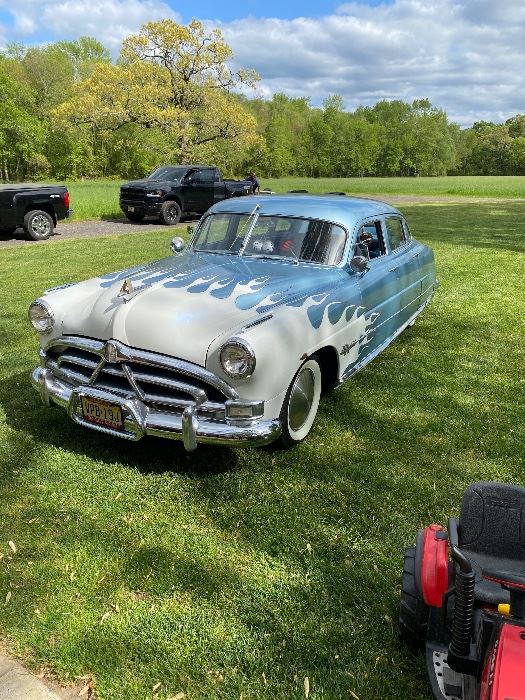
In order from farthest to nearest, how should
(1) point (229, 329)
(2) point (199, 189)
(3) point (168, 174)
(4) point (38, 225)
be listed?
(2) point (199, 189) → (3) point (168, 174) → (4) point (38, 225) → (1) point (229, 329)

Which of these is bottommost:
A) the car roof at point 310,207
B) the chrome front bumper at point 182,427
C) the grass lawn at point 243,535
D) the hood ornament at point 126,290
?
the grass lawn at point 243,535

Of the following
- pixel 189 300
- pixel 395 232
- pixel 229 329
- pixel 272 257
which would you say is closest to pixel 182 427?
pixel 229 329

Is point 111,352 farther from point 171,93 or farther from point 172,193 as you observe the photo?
point 171,93

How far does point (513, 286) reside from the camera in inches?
354

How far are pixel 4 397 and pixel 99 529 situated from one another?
7.30 ft

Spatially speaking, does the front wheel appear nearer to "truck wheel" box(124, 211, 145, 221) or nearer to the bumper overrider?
the bumper overrider

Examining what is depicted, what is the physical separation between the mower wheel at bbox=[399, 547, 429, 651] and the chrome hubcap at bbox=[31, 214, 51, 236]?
1397cm

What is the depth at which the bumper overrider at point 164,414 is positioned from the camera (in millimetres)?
3393

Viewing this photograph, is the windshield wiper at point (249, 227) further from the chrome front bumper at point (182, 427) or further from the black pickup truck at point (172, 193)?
the black pickup truck at point (172, 193)

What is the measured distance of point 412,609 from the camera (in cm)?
221

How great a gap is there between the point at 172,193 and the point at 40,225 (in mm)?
4328

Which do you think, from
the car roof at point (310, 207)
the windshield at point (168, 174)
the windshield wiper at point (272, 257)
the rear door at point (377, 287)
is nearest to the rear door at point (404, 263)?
the rear door at point (377, 287)

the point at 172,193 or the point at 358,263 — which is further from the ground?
the point at 172,193

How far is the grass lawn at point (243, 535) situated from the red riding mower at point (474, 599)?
28 centimetres
